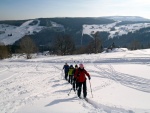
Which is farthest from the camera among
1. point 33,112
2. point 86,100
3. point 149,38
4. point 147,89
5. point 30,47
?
point 149,38

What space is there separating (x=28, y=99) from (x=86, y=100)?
10.8 feet

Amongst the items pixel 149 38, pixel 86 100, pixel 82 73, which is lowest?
pixel 149 38

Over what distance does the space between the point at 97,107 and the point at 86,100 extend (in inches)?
74.1

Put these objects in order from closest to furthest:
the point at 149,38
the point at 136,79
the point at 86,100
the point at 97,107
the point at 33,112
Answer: the point at 33,112 < the point at 97,107 < the point at 86,100 < the point at 136,79 < the point at 149,38

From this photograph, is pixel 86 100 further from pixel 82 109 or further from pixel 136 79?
pixel 136 79

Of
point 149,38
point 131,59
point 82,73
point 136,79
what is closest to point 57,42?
point 131,59

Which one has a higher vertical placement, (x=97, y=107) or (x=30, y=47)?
(x=97, y=107)

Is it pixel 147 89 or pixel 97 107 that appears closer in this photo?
pixel 97 107

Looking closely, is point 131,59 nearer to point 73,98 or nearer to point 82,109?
point 73,98

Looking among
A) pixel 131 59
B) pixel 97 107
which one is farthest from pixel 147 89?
pixel 131 59

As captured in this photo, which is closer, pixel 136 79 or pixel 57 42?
pixel 136 79

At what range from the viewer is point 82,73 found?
14344 mm

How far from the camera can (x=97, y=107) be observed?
463 inches

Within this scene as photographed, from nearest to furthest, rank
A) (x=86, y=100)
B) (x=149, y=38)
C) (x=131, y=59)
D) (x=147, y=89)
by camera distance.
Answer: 1. (x=86, y=100)
2. (x=147, y=89)
3. (x=131, y=59)
4. (x=149, y=38)
